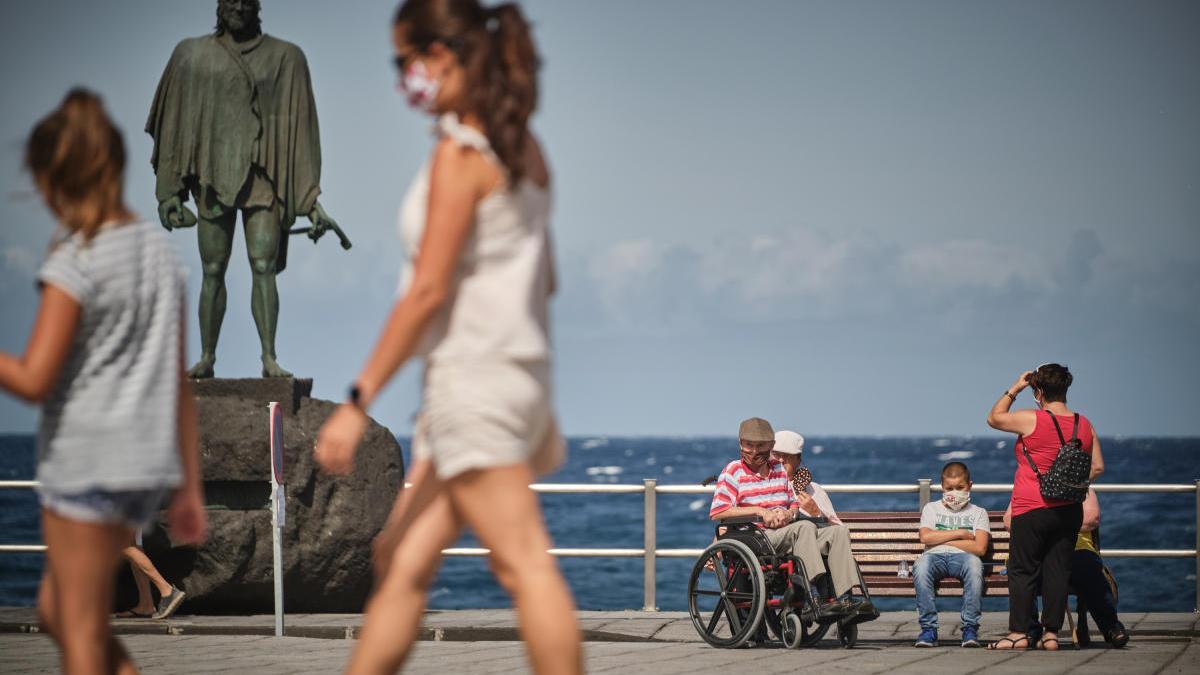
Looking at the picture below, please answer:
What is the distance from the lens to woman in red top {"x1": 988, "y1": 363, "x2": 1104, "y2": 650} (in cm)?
1013

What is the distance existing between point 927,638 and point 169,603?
4.75 metres

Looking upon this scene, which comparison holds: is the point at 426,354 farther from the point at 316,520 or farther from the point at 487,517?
the point at 316,520

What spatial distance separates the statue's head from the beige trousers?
477 cm

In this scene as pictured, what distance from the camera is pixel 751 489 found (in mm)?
10680

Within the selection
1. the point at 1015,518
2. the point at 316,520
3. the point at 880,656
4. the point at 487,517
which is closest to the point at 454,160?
the point at 487,517

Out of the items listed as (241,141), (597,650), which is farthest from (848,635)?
(241,141)

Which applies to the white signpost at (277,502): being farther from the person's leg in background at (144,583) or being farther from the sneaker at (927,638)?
the sneaker at (927,638)

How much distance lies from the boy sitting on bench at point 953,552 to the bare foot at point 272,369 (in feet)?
13.9

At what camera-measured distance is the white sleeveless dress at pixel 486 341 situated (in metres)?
4.09

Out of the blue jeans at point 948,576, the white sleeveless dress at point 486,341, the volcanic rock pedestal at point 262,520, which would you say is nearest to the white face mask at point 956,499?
the blue jeans at point 948,576

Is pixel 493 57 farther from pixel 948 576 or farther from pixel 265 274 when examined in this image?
pixel 265 274

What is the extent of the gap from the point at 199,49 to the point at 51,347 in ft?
27.3

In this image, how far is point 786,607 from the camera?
10242 mm

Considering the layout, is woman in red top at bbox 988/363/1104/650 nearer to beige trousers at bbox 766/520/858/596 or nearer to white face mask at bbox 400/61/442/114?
beige trousers at bbox 766/520/858/596
